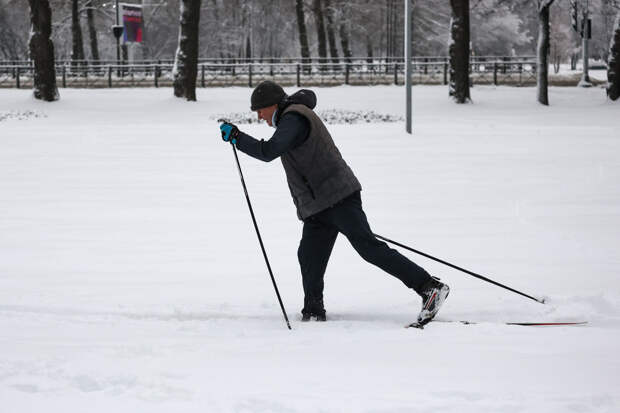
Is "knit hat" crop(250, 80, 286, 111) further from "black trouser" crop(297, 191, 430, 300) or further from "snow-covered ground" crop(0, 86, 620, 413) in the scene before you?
"snow-covered ground" crop(0, 86, 620, 413)

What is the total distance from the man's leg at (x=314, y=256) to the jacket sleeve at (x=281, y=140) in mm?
576

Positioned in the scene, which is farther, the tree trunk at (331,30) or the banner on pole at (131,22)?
the tree trunk at (331,30)

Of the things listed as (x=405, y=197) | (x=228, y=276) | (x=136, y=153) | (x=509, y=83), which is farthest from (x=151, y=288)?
(x=509, y=83)

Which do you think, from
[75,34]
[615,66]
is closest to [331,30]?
[75,34]

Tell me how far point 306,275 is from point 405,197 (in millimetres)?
5068

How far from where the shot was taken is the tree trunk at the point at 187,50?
23.7 m

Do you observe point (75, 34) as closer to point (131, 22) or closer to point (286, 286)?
point (131, 22)

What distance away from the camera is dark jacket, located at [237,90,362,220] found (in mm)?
4562

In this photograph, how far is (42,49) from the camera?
2362 cm

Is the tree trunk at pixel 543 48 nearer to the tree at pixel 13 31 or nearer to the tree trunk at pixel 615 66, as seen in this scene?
the tree trunk at pixel 615 66

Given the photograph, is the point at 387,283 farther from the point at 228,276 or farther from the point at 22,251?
the point at 22,251

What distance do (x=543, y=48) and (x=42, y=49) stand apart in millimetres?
14966

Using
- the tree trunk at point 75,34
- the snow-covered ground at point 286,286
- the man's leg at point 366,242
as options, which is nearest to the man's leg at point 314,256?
the man's leg at point 366,242

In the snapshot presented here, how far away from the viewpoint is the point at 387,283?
6125 millimetres
